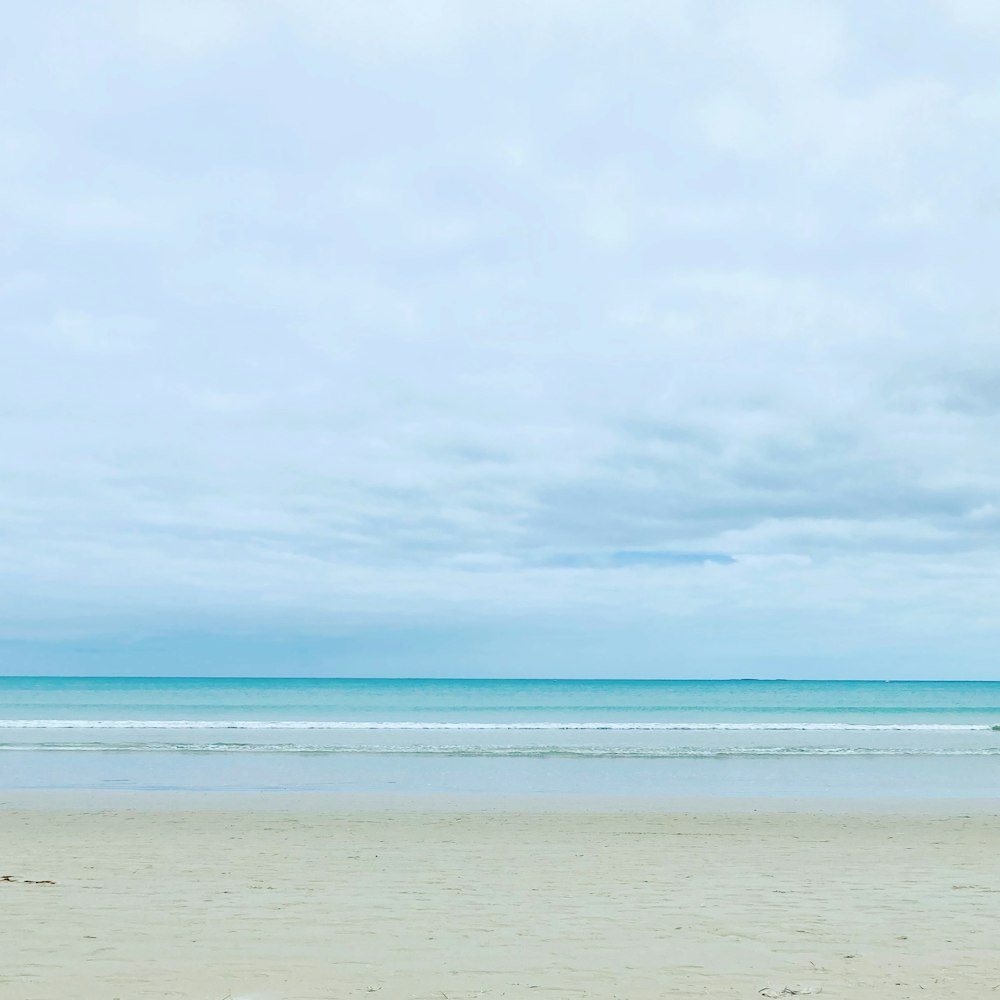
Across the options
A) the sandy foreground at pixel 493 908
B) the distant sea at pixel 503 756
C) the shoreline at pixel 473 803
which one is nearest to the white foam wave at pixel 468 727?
the distant sea at pixel 503 756

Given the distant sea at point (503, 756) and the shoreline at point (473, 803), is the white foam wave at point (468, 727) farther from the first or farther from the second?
the shoreline at point (473, 803)

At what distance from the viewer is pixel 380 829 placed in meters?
15.3

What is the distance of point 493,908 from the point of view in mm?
9438

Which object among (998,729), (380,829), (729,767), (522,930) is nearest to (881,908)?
(522,930)

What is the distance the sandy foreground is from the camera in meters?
6.93

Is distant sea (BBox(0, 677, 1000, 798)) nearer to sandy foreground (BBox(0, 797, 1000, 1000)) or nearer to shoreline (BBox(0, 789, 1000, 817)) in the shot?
shoreline (BBox(0, 789, 1000, 817))

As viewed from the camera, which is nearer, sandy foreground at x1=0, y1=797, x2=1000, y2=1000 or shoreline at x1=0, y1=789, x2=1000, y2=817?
sandy foreground at x1=0, y1=797, x2=1000, y2=1000

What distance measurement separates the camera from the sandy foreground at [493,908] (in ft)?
22.7

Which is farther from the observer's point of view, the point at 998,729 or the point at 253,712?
the point at 253,712

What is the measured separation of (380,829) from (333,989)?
347 inches

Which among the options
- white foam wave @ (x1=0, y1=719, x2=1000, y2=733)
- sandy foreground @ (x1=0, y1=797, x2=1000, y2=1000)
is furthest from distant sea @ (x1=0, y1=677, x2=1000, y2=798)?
sandy foreground @ (x1=0, y1=797, x2=1000, y2=1000)

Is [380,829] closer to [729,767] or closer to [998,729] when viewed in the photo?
[729,767]

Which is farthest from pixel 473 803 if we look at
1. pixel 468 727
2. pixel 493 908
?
pixel 468 727

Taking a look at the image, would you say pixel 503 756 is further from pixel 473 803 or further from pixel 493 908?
pixel 493 908
